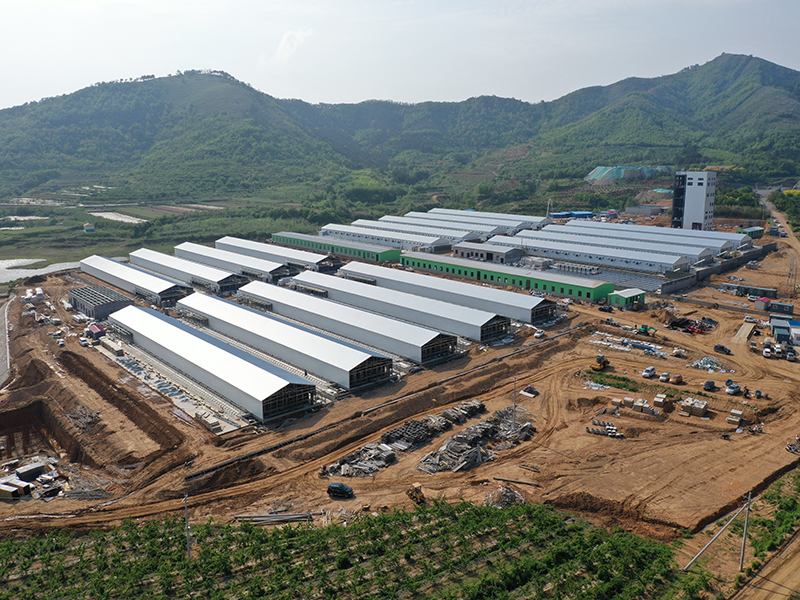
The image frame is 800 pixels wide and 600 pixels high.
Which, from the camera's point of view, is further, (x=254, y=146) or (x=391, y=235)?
(x=254, y=146)

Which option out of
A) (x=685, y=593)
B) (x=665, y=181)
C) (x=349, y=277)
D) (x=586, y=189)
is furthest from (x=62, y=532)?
(x=665, y=181)

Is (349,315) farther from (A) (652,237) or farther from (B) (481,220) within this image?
(B) (481,220)

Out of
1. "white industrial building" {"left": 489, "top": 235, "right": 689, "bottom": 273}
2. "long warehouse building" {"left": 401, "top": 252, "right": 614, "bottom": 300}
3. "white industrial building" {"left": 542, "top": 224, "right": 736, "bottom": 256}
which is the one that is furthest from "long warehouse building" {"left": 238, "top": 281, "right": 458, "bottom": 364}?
"white industrial building" {"left": 542, "top": 224, "right": 736, "bottom": 256}

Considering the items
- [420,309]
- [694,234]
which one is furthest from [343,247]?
[694,234]

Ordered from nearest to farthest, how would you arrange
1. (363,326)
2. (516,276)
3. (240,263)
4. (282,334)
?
(282,334)
(363,326)
(516,276)
(240,263)

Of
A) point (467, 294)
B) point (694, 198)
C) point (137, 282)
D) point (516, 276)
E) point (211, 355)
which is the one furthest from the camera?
point (694, 198)

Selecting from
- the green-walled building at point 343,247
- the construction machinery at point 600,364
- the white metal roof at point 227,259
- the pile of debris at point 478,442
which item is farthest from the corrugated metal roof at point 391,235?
the pile of debris at point 478,442
